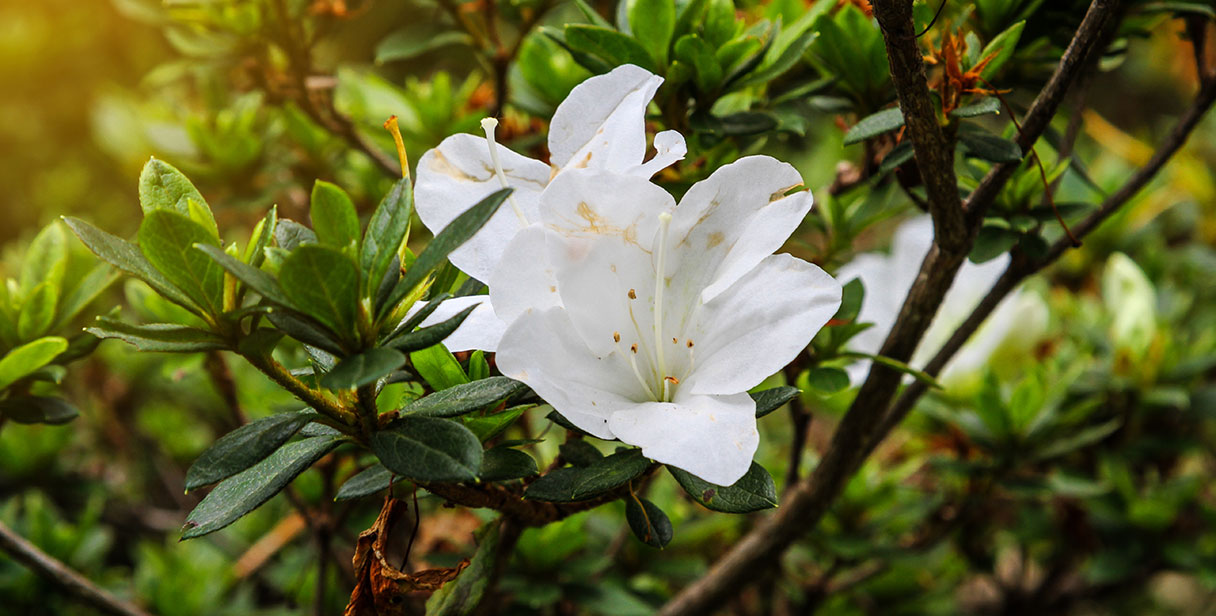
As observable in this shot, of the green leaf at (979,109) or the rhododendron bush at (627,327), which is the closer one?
the rhododendron bush at (627,327)

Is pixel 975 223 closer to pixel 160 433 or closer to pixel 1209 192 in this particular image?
pixel 1209 192

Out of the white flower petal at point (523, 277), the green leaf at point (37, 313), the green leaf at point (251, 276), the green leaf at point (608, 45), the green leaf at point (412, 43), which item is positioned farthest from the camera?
the green leaf at point (412, 43)

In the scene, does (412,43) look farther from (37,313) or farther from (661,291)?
(661,291)

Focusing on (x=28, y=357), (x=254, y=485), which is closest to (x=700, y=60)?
(x=254, y=485)

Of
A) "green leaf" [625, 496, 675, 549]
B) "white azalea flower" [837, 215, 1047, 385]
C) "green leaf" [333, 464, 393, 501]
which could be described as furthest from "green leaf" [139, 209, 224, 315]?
"white azalea flower" [837, 215, 1047, 385]

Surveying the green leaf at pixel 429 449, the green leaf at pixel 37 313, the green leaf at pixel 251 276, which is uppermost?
the green leaf at pixel 251 276

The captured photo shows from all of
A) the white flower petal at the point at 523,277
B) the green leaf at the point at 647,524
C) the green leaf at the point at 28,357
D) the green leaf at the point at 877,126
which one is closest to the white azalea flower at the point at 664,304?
the white flower petal at the point at 523,277

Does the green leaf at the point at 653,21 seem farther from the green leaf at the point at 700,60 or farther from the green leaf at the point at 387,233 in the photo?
the green leaf at the point at 387,233

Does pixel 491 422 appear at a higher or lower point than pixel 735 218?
lower
